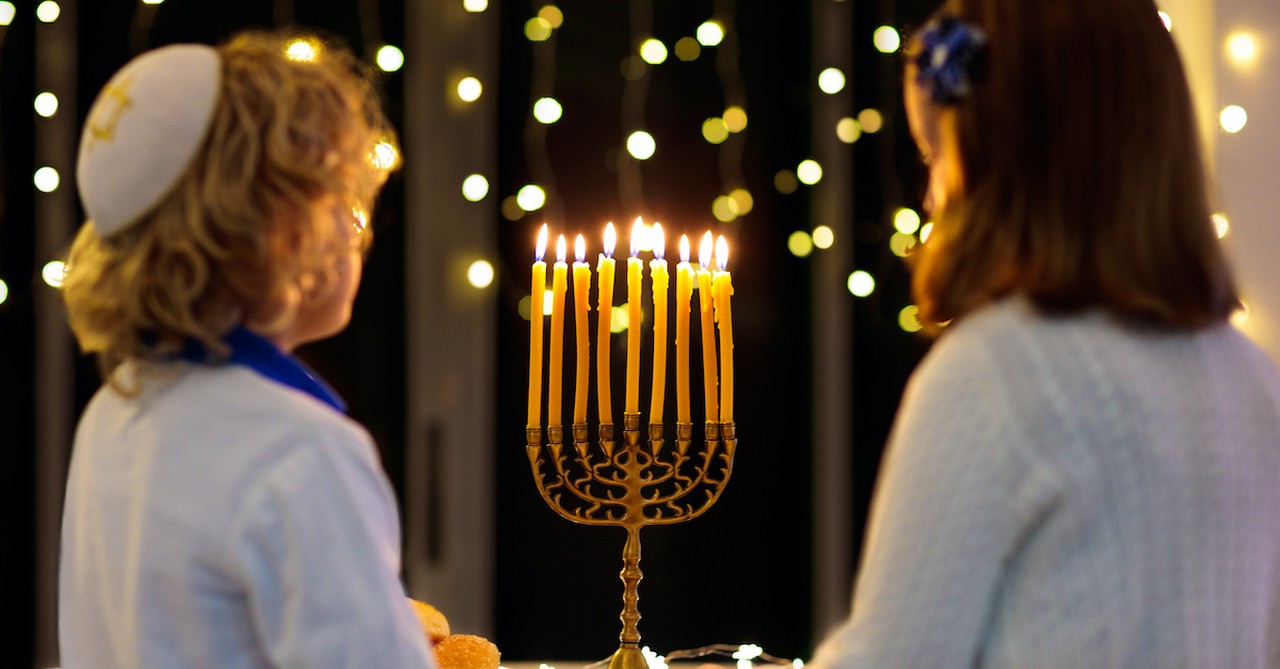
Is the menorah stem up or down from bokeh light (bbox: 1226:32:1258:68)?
down

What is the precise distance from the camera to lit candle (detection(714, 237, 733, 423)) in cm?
139

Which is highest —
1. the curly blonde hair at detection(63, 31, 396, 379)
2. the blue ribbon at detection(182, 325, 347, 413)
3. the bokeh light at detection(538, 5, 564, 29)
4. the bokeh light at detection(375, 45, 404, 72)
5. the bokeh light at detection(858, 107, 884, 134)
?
the bokeh light at detection(538, 5, 564, 29)

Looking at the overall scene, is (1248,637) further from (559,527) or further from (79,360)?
(79,360)

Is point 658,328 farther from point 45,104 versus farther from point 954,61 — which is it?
point 45,104

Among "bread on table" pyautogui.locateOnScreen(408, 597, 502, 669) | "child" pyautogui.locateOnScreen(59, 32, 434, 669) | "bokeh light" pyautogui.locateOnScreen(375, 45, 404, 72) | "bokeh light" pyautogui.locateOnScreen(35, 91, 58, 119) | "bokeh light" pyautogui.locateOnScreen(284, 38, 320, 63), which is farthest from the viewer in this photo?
"bokeh light" pyautogui.locateOnScreen(375, 45, 404, 72)

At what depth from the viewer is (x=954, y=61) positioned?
92cm

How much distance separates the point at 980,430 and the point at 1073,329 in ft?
0.34

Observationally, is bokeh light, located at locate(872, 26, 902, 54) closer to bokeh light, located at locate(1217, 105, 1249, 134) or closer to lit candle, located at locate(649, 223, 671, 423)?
bokeh light, located at locate(1217, 105, 1249, 134)

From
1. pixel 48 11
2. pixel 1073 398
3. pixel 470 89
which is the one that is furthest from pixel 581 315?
pixel 48 11

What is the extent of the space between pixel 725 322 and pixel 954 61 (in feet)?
1.71

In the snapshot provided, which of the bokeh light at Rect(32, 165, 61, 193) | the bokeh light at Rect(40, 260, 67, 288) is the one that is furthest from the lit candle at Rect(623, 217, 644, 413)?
the bokeh light at Rect(32, 165, 61, 193)

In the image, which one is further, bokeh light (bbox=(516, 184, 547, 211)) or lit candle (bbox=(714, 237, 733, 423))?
bokeh light (bbox=(516, 184, 547, 211))

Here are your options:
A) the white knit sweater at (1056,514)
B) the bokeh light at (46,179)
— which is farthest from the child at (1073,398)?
the bokeh light at (46,179)

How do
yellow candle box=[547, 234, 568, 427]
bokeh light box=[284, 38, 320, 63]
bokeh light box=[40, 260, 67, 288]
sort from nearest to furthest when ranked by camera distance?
bokeh light box=[284, 38, 320, 63] → yellow candle box=[547, 234, 568, 427] → bokeh light box=[40, 260, 67, 288]
